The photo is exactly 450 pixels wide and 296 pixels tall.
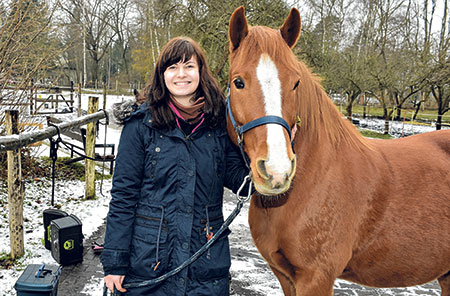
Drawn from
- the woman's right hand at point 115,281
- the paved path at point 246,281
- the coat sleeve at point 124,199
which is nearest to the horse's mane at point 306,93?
the coat sleeve at point 124,199

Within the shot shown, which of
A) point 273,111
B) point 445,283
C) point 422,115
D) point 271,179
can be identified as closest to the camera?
point 271,179

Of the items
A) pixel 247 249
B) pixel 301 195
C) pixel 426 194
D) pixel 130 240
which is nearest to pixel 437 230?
pixel 426 194

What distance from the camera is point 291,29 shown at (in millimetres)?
1745

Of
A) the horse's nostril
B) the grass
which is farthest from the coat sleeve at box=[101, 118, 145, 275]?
the grass

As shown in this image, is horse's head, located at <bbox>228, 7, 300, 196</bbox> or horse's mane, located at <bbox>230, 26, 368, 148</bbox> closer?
horse's head, located at <bbox>228, 7, 300, 196</bbox>

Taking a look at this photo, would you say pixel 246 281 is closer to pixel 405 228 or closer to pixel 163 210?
pixel 405 228

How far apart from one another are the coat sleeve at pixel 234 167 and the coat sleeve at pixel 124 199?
19.5 inches

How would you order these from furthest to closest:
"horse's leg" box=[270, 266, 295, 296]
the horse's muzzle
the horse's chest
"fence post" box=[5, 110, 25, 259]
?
"fence post" box=[5, 110, 25, 259], "horse's leg" box=[270, 266, 295, 296], the horse's chest, the horse's muzzle

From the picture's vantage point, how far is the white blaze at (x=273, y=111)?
4.44ft

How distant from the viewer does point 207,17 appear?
11195mm

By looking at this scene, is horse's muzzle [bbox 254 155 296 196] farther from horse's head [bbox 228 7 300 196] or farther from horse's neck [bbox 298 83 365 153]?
horse's neck [bbox 298 83 365 153]

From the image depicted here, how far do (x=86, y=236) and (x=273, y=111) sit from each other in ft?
11.8

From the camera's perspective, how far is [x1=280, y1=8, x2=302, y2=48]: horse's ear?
171 cm

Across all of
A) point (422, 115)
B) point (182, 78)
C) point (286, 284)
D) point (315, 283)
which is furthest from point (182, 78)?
→ point (422, 115)
